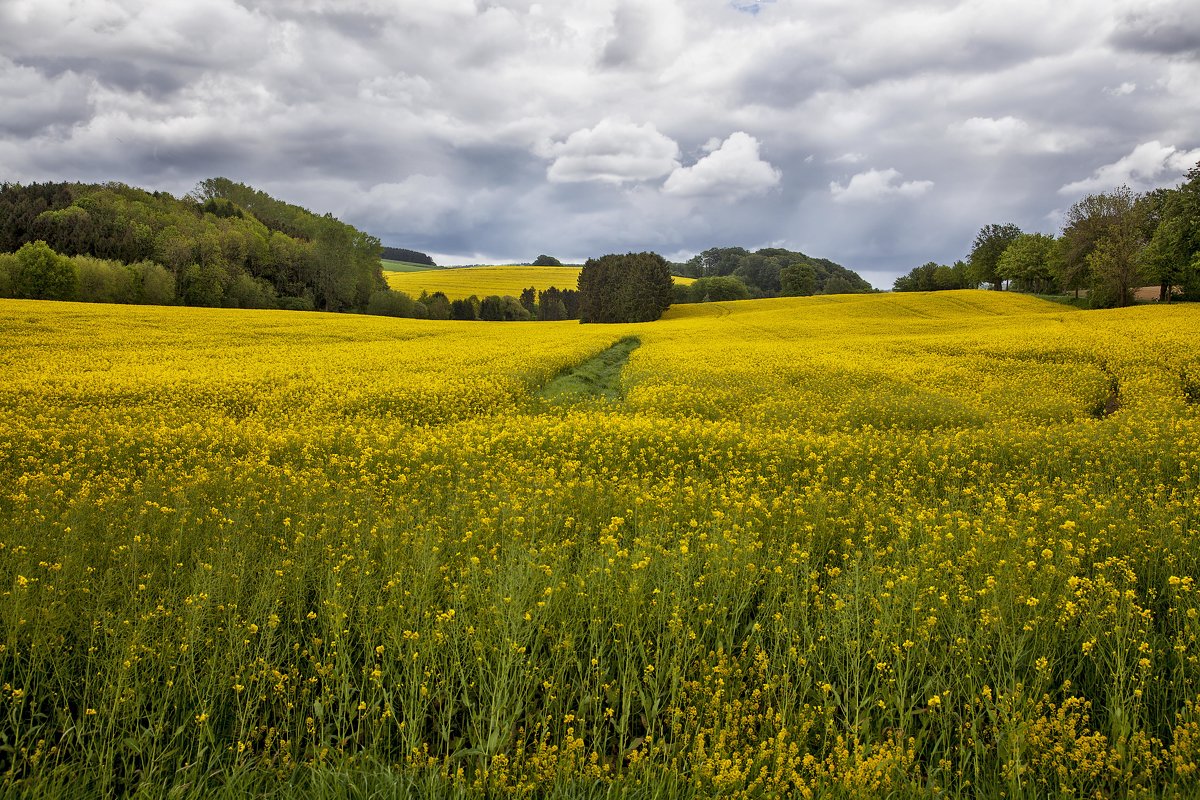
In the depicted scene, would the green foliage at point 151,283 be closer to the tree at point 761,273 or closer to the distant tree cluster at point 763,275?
the distant tree cluster at point 763,275

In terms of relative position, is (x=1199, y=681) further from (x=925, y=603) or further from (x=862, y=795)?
(x=862, y=795)

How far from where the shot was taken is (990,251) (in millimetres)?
76312

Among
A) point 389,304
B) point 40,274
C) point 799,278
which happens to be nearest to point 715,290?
point 799,278

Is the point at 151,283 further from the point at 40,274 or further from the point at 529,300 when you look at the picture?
the point at 529,300

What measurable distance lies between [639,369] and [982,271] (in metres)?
73.7

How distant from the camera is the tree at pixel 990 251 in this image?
7594 centimetres

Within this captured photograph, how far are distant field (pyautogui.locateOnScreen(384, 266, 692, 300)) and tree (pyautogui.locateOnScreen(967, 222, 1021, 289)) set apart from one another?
4786 centimetres

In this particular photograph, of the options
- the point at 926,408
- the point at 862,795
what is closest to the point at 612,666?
the point at 862,795

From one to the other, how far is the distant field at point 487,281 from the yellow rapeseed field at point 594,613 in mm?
82368

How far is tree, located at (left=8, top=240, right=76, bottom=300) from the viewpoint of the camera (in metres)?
38.8

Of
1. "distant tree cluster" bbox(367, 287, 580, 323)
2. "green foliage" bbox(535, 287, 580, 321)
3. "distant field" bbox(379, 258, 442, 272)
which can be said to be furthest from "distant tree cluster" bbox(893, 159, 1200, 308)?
"distant field" bbox(379, 258, 442, 272)

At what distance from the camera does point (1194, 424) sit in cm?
1070

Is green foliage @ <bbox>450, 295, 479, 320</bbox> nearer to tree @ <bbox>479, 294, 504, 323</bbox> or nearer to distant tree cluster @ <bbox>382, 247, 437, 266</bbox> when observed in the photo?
tree @ <bbox>479, 294, 504, 323</bbox>

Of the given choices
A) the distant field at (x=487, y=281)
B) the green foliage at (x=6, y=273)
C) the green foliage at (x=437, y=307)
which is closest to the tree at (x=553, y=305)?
the distant field at (x=487, y=281)
